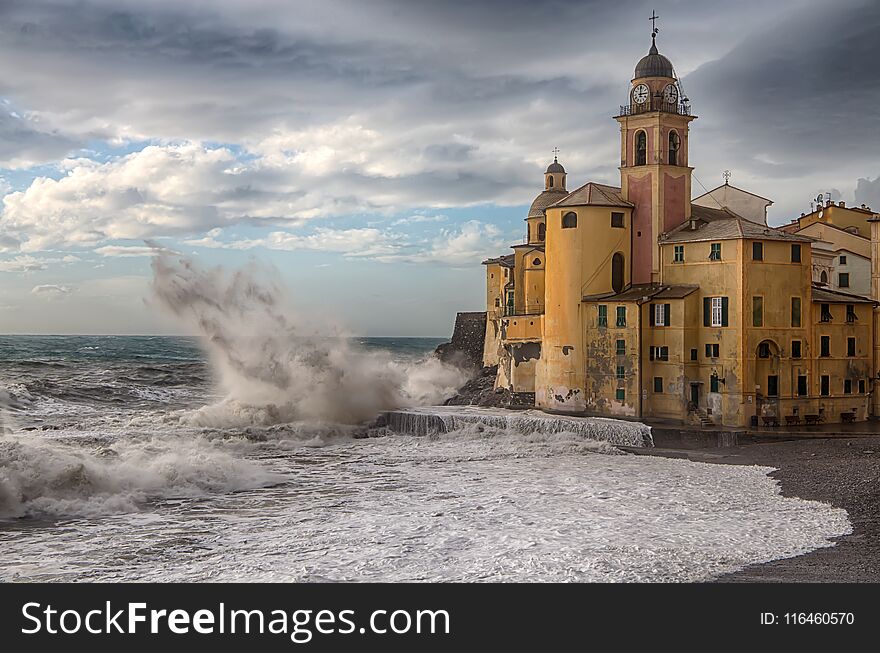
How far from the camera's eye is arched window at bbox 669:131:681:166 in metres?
36.2

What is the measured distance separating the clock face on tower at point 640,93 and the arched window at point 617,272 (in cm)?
642

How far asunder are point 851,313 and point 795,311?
3045 millimetres

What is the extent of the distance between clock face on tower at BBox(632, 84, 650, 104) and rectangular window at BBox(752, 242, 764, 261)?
8244 mm

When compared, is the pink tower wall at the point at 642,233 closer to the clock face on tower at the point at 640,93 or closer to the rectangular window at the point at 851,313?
the clock face on tower at the point at 640,93

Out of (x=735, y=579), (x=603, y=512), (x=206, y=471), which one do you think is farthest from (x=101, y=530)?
(x=735, y=579)

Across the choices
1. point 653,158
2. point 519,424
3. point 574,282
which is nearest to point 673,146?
point 653,158

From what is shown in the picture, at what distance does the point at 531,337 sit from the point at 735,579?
83.9 ft

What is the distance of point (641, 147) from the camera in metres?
36.2

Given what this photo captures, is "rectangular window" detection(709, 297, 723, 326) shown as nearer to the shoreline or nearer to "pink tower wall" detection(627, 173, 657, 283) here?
"pink tower wall" detection(627, 173, 657, 283)

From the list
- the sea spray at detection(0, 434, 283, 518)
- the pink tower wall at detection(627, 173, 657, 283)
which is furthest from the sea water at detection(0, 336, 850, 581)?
the pink tower wall at detection(627, 173, 657, 283)

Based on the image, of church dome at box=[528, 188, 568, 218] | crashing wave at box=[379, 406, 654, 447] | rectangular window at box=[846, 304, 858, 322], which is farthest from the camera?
church dome at box=[528, 188, 568, 218]
